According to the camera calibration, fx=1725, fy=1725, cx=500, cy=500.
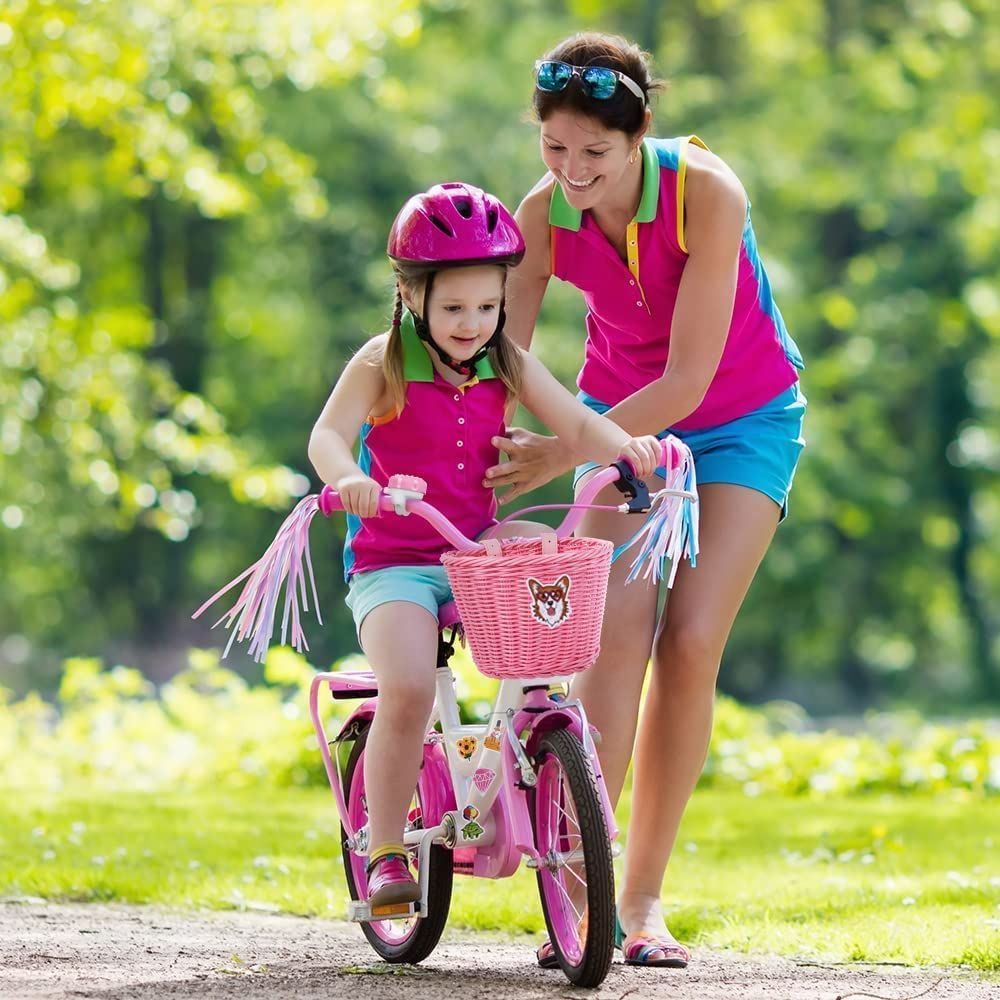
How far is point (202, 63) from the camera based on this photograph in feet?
40.5

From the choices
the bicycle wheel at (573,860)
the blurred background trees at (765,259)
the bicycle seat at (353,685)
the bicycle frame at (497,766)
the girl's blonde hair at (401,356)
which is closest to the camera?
the bicycle wheel at (573,860)

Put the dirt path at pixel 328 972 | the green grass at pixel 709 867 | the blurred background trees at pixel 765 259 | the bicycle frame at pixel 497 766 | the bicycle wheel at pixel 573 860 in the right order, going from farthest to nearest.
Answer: the blurred background trees at pixel 765 259, the green grass at pixel 709 867, the bicycle frame at pixel 497 766, the dirt path at pixel 328 972, the bicycle wheel at pixel 573 860

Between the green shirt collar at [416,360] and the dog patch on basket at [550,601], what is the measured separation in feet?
1.90

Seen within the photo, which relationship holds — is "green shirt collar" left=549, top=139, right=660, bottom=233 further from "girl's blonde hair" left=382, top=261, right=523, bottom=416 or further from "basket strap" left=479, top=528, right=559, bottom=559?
"basket strap" left=479, top=528, right=559, bottom=559

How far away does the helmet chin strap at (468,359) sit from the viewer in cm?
389

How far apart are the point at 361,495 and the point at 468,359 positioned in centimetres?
51

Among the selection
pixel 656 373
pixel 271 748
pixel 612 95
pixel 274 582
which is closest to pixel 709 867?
pixel 656 373

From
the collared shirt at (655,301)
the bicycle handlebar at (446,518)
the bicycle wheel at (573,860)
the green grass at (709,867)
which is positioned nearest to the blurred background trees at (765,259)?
the green grass at (709,867)

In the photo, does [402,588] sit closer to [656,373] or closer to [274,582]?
[274,582]

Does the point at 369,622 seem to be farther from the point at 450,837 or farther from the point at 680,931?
the point at 680,931

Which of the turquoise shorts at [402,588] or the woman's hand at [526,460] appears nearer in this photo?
the turquoise shorts at [402,588]

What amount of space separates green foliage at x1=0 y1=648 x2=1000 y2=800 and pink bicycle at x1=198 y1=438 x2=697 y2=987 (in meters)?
4.39

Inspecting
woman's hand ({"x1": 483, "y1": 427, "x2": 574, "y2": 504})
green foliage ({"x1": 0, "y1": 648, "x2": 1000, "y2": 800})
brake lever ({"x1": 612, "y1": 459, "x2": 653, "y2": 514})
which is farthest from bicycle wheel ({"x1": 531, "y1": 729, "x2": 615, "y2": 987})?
green foliage ({"x1": 0, "y1": 648, "x2": 1000, "y2": 800})

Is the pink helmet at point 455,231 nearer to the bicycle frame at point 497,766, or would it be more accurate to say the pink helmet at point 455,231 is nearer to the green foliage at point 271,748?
the bicycle frame at point 497,766
